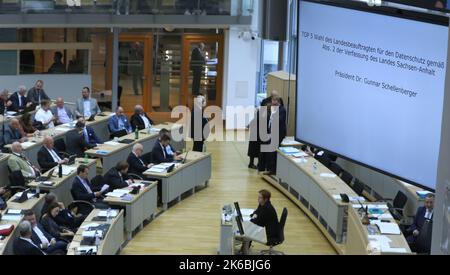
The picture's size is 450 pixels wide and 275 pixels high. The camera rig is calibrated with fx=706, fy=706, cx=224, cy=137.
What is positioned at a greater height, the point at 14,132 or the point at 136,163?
the point at 14,132

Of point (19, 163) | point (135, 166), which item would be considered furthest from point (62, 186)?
point (135, 166)

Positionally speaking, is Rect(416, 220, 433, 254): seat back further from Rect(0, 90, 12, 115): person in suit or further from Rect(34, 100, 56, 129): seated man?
Rect(0, 90, 12, 115): person in suit

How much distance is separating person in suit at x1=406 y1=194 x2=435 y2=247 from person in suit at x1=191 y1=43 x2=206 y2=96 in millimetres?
12215

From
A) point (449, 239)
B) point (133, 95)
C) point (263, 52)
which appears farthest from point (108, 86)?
point (449, 239)

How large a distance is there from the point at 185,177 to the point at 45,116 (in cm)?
405

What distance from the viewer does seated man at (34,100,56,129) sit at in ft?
51.6

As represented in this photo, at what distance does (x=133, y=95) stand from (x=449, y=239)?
19414mm

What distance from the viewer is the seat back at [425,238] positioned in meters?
9.55

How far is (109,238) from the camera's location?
978 centimetres

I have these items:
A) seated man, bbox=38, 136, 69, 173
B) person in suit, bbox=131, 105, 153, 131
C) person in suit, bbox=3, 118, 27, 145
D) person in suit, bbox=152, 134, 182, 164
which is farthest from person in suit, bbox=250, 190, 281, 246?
person in suit, bbox=131, 105, 153, 131

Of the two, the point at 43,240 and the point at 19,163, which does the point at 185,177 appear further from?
the point at 43,240

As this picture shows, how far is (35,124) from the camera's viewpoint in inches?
611

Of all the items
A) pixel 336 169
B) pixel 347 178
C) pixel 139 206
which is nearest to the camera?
pixel 139 206
